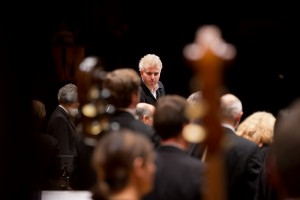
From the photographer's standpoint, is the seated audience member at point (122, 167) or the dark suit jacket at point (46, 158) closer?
the seated audience member at point (122, 167)

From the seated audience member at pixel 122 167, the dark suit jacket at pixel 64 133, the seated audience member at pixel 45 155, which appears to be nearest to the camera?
the seated audience member at pixel 122 167

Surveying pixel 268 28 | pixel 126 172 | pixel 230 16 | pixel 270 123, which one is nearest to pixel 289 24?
pixel 268 28

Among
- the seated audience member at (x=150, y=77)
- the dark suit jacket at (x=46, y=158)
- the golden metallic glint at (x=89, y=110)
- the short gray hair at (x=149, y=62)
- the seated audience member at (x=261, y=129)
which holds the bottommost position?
the dark suit jacket at (x=46, y=158)

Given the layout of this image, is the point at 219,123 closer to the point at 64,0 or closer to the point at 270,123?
the point at 270,123

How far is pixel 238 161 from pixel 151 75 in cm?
202

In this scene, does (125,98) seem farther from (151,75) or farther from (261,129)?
(151,75)

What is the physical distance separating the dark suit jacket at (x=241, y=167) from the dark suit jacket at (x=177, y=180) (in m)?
1.10

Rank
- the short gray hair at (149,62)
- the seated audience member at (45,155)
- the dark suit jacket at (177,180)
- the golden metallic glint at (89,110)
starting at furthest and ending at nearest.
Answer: the short gray hair at (149,62)
the seated audience member at (45,155)
the golden metallic glint at (89,110)
the dark suit jacket at (177,180)

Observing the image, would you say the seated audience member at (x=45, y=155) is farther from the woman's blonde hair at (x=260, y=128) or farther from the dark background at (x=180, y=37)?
the woman's blonde hair at (x=260, y=128)

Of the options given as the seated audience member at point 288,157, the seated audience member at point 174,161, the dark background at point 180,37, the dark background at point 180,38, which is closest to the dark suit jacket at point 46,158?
the dark background at point 180,37

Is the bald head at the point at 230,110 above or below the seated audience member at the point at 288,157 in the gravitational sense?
above

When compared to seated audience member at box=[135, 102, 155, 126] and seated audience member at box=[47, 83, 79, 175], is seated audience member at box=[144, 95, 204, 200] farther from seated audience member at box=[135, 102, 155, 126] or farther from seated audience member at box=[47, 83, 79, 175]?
seated audience member at box=[47, 83, 79, 175]

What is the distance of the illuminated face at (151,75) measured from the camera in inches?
263

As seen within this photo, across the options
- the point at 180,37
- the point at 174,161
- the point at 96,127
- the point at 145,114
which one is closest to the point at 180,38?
the point at 180,37
